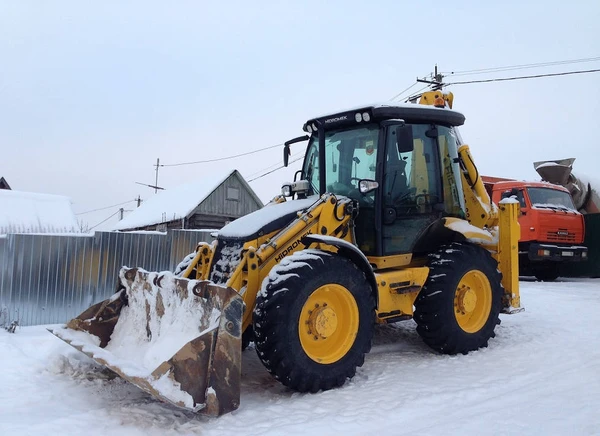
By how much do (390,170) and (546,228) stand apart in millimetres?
8394

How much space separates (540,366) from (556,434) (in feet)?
5.65

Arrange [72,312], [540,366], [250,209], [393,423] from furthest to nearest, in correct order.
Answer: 1. [250,209]
2. [72,312]
3. [540,366]
4. [393,423]

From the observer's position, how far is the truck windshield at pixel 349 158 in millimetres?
5453

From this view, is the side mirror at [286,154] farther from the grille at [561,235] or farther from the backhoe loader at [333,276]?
the grille at [561,235]

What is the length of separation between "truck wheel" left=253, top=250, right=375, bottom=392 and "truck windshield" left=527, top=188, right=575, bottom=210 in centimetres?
933

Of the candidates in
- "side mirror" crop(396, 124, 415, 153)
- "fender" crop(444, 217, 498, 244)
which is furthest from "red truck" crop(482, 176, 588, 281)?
"side mirror" crop(396, 124, 415, 153)

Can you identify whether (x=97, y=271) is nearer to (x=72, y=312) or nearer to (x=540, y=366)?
(x=72, y=312)

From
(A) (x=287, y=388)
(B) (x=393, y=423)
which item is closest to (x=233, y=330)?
(A) (x=287, y=388)

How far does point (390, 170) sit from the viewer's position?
5.39 meters

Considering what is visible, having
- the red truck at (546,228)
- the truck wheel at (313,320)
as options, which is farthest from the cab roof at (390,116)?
the red truck at (546,228)

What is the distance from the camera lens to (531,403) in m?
3.96

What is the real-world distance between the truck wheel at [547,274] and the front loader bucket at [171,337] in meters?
11.4

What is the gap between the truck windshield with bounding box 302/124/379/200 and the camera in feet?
17.9

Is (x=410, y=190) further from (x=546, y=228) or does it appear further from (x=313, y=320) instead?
(x=546, y=228)
